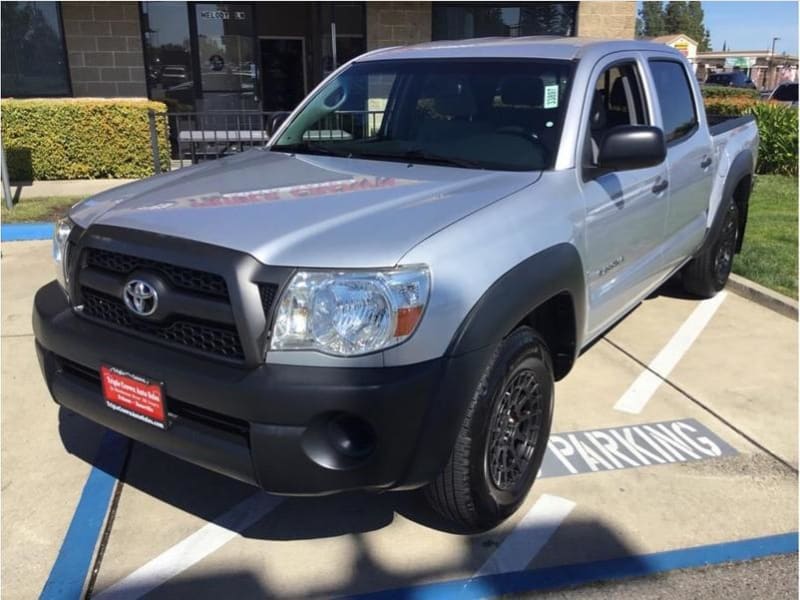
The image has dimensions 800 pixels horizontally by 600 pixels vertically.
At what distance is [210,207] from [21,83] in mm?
11301

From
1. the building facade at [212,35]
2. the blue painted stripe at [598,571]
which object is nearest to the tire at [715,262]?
the blue painted stripe at [598,571]

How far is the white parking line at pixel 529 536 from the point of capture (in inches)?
107

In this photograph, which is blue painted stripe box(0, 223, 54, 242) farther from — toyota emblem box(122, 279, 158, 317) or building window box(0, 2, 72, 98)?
toyota emblem box(122, 279, 158, 317)

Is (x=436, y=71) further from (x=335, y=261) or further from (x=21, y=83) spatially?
(x=21, y=83)

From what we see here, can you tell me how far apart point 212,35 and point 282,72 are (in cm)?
201

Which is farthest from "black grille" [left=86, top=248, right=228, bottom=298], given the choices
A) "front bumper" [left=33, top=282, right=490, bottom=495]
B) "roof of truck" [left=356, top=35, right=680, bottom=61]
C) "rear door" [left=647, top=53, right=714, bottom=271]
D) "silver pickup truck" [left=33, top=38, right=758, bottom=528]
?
"rear door" [left=647, top=53, right=714, bottom=271]

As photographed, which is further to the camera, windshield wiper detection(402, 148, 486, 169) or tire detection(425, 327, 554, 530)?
windshield wiper detection(402, 148, 486, 169)

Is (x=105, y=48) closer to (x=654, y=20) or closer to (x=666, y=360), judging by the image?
(x=666, y=360)

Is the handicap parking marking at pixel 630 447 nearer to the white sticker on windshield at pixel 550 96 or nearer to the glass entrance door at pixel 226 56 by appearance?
the white sticker on windshield at pixel 550 96

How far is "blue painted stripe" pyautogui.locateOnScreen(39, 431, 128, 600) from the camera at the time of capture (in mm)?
2615

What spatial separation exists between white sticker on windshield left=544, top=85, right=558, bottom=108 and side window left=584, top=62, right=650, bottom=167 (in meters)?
0.30

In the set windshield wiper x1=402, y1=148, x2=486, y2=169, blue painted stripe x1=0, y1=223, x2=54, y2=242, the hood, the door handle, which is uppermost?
windshield wiper x1=402, y1=148, x2=486, y2=169

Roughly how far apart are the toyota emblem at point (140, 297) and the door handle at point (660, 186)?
2707 mm

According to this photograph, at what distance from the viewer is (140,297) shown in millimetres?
2439
